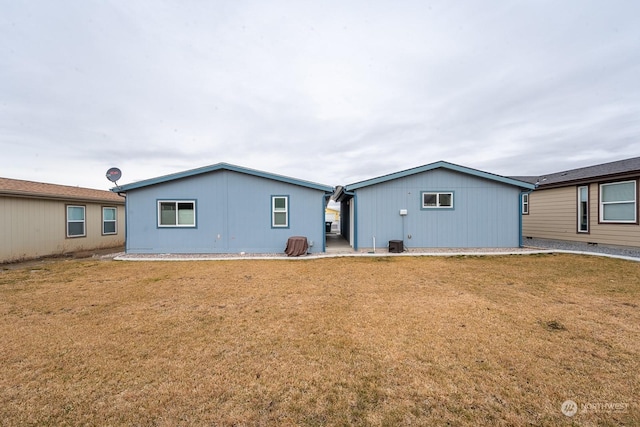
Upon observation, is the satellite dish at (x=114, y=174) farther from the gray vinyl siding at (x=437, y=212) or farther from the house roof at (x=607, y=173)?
the house roof at (x=607, y=173)

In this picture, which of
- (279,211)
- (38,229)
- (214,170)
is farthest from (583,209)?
(38,229)

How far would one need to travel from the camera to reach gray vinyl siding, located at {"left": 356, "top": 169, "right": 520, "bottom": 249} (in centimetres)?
1129

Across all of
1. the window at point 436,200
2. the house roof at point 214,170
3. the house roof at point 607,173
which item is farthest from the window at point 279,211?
the house roof at point 607,173

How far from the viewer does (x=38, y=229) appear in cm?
1082

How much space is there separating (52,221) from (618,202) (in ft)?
79.0

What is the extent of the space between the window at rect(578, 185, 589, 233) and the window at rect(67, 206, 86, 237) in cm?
2387

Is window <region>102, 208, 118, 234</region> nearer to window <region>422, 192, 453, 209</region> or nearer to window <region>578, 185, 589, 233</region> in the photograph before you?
window <region>422, 192, 453, 209</region>

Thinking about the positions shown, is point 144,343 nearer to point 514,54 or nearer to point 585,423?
point 585,423

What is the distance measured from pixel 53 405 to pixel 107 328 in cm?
178

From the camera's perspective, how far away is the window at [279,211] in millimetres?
10898

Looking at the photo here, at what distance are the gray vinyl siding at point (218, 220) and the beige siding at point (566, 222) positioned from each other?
39.7ft

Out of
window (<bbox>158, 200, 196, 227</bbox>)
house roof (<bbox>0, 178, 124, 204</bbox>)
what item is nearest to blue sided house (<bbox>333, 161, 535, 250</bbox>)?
window (<bbox>158, 200, 196, 227</bbox>)

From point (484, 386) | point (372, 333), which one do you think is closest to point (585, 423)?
point (484, 386)

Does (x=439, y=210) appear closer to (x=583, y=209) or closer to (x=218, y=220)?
(x=583, y=209)
